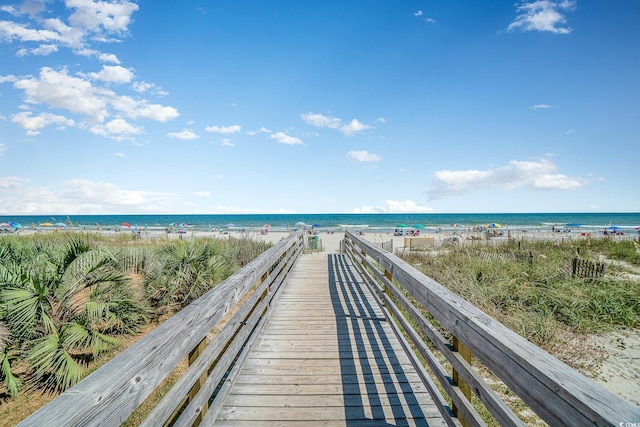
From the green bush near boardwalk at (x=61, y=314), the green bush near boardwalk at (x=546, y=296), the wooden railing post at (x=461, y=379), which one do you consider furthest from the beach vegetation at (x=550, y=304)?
the green bush near boardwalk at (x=61, y=314)

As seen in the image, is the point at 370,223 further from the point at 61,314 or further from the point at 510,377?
the point at 510,377

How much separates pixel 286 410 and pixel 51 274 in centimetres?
452

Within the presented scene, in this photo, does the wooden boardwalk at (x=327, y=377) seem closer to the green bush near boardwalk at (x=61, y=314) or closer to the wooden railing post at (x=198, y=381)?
the wooden railing post at (x=198, y=381)

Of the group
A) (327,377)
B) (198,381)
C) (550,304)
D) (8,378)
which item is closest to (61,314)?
(8,378)

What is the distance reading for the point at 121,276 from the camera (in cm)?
568

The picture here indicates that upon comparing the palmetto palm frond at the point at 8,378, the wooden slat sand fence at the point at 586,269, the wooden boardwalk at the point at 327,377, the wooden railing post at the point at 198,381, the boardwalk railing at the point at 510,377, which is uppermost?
the boardwalk railing at the point at 510,377

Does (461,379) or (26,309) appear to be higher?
(461,379)

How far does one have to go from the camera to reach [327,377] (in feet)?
10.5

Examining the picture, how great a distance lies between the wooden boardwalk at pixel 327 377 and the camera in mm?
2588

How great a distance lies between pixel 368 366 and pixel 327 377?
1.59ft

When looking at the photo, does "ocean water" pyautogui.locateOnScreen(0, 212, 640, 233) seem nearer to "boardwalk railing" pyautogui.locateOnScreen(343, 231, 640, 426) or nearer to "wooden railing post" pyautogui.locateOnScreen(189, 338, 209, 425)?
"wooden railing post" pyautogui.locateOnScreen(189, 338, 209, 425)

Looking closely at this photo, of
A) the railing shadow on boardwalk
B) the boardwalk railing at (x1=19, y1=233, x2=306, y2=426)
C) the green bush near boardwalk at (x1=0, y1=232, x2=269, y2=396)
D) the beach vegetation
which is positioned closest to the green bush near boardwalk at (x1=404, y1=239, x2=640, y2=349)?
the beach vegetation

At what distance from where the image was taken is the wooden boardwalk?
Answer: 2588mm

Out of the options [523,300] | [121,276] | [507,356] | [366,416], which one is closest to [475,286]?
[523,300]
